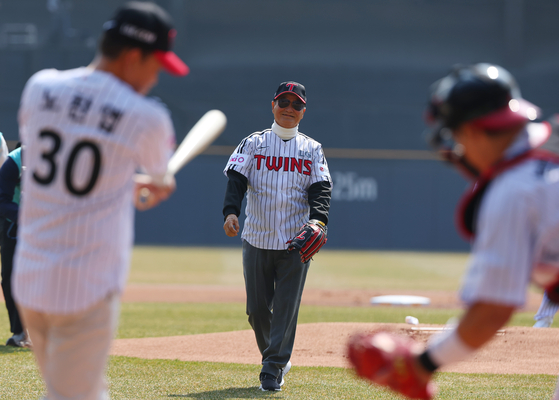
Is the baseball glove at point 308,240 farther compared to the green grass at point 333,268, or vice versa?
the green grass at point 333,268

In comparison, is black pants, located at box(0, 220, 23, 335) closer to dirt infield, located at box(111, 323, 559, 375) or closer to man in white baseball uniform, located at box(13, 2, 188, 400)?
dirt infield, located at box(111, 323, 559, 375)

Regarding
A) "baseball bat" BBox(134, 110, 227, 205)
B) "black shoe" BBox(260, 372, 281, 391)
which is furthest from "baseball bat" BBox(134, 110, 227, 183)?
"black shoe" BBox(260, 372, 281, 391)

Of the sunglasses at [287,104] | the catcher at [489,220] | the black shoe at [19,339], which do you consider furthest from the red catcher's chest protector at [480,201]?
the black shoe at [19,339]

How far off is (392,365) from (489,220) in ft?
1.52

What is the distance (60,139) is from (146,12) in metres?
0.46

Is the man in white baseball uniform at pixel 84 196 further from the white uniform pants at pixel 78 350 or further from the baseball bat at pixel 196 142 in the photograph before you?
the baseball bat at pixel 196 142

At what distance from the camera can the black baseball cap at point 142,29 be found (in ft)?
7.00

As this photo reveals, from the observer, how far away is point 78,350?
2.10 meters

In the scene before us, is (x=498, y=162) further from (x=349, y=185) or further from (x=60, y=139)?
(x=349, y=185)

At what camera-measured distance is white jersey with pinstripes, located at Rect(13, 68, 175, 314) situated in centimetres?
208

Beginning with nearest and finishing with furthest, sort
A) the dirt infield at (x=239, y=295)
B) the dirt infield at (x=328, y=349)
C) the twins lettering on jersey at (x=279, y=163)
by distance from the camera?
the twins lettering on jersey at (x=279, y=163), the dirt infield at (x=328, y=349), the dirt infield at (x=239, y=295)

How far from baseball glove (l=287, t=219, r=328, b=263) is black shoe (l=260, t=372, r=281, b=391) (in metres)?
0.78

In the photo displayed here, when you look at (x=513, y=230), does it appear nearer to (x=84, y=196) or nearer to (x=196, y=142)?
(x=84, y=196)

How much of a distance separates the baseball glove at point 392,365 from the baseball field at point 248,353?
8.11ft
